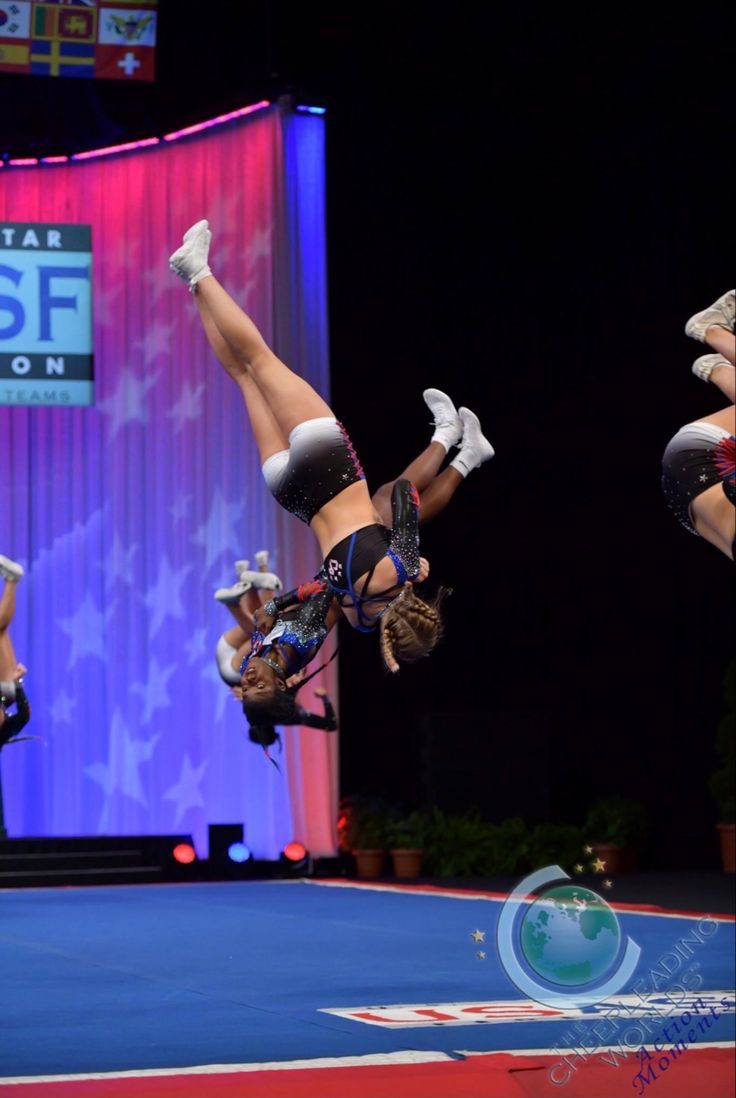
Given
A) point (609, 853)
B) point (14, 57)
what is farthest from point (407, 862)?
point (14, 57)

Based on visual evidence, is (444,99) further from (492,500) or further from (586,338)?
(492,500)

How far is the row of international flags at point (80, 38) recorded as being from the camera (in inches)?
452

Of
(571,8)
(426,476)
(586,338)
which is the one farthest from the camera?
(586,338)

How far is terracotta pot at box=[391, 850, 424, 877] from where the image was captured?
11922mm

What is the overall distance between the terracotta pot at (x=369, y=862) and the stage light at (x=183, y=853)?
1.32m

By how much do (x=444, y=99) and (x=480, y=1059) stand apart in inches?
327

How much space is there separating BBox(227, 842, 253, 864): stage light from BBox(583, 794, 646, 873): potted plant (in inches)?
103

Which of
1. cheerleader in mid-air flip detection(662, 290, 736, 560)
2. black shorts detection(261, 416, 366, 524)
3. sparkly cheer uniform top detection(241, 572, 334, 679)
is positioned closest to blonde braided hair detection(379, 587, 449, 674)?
sparkly cheer uniform top detection(241, 572, 334, 679)

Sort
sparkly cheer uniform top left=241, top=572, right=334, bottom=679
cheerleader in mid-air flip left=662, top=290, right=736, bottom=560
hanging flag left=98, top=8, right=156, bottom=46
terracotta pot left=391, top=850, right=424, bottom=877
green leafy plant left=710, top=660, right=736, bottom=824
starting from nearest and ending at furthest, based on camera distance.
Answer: cheerleader in mid-air flip left=662, top=290, right=736, bottom=560, sparkly cheer uniform top left=241, top=572, right=334, bottom=679, green leafy plant left=710, top=660, right=736, bottom=824, hanging flag left=98, top=8, right=156, bottom=46, terracotta pot left=391, top=850, right=424, bottom=877

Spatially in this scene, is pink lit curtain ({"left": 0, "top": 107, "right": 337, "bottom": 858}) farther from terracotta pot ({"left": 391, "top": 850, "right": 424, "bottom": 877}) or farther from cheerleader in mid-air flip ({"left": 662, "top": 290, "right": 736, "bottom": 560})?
cheerleader in mid-air flip ({"left": 662, "top": 290, "right": 736, "bottom": 560})

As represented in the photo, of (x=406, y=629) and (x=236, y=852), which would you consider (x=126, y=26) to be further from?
(x=406, y=629)

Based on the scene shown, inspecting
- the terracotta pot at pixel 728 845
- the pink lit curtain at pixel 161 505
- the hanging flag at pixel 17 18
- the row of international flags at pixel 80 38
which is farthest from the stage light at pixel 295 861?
the hanging flag at pixel 17 18

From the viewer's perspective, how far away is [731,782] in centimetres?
1136

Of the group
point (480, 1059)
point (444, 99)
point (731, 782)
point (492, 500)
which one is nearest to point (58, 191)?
point (444, 99)
